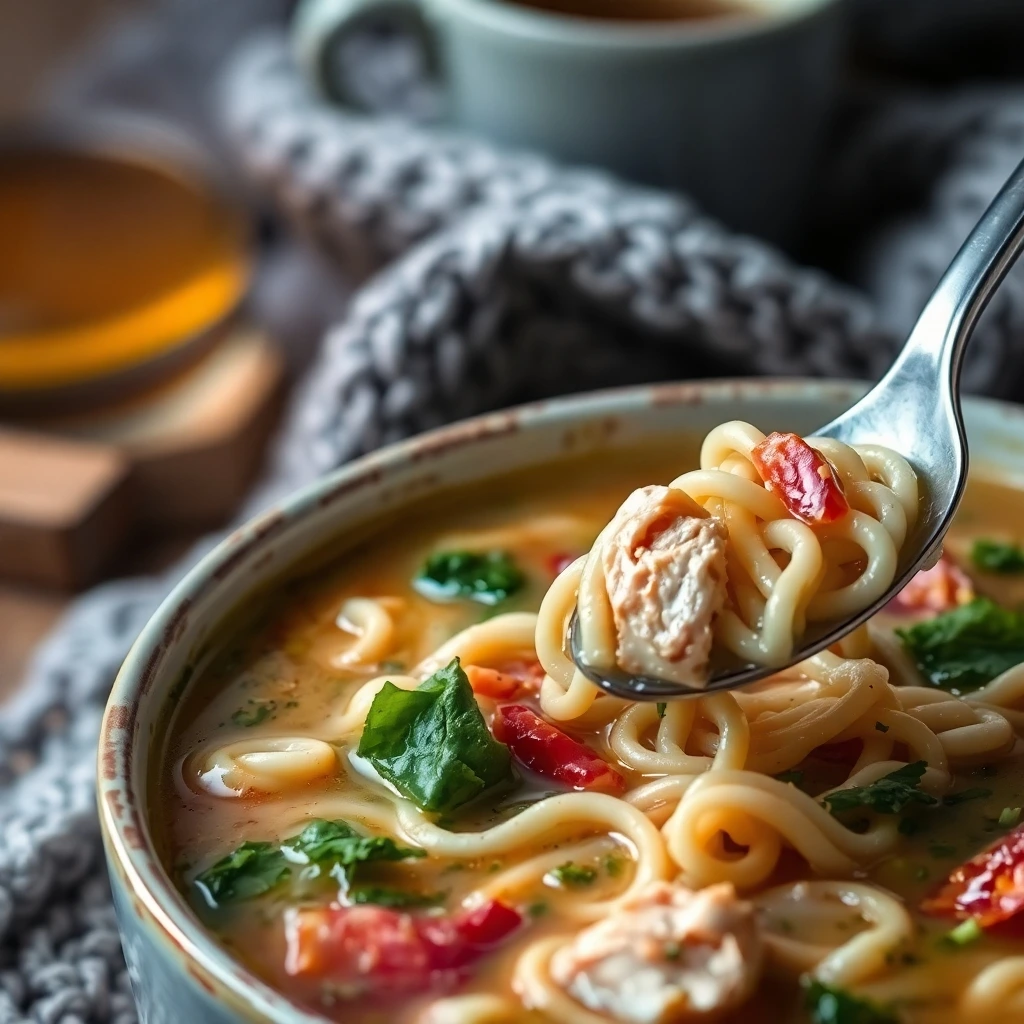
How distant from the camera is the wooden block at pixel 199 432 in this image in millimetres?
4137

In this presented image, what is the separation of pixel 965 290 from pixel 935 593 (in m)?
0.54

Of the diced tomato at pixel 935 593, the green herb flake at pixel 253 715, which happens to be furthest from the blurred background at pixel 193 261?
the green herb flake at pixel 253 715

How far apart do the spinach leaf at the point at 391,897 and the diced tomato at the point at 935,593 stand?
1031mm

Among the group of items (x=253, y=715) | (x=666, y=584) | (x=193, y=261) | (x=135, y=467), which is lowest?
(x=135, y=467)

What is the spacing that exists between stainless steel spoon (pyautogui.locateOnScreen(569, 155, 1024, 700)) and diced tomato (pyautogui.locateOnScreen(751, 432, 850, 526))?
14 centimetres

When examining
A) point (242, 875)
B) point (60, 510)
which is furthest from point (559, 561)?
point (60, 510)

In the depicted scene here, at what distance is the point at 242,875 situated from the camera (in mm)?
2203

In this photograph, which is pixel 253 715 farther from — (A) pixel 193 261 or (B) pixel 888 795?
(A) pixel 193 261

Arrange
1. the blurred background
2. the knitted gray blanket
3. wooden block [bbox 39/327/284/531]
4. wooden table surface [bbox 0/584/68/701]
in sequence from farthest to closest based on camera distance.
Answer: wooden block [bbox 39/327/284/531] < the blurred background < wooden table surface [bbox 0/584/68/701] < the knitted gray blanket

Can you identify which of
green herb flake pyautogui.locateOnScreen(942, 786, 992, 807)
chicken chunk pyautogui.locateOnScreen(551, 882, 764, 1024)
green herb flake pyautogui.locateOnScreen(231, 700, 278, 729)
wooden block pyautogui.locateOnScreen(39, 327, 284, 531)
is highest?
chicken chunk pyautogui.locateOnScreen(551, 882, 764, 1024)

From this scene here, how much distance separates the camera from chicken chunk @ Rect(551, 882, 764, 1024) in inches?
76.3

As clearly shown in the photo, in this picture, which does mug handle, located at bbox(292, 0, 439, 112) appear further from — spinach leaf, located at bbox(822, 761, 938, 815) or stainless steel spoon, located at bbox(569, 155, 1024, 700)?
spinach leaf, located at bbox(822, 761, 938, 815)

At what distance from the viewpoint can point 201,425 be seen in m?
4.27

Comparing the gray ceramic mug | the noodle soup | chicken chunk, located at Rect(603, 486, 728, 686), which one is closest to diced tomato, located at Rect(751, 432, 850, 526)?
the noodle soup
